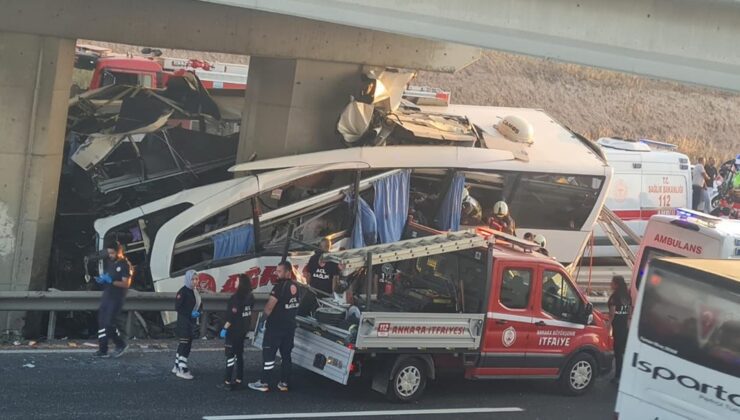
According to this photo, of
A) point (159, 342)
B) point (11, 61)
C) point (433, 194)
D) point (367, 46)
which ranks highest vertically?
point (367, 46)

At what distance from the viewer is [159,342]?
13289 mm

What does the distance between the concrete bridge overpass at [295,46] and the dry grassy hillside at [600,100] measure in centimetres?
1974

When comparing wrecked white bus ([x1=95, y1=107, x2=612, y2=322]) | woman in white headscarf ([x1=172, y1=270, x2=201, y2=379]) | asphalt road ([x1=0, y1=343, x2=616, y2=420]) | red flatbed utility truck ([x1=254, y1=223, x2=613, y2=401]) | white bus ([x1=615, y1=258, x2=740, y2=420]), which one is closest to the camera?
white bus ([x1=615, y1=258, x2=740, y2=420])

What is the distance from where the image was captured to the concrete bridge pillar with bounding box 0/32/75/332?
14711 mm

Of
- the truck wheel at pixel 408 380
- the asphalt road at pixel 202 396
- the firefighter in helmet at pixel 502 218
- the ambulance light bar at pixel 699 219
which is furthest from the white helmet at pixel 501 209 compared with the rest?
the truck wheel at pixel 408 380

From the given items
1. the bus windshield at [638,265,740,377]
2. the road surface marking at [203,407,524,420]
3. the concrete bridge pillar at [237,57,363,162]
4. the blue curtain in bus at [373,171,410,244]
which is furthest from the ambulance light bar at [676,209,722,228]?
the concrete bridge pillar at [237,57,363,162]

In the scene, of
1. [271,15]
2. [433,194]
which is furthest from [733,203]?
[271,15]

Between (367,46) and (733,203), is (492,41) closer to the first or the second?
(367,46)

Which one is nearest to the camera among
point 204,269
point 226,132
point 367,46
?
point 204,269

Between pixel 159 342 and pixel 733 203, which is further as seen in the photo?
pixel 733 203

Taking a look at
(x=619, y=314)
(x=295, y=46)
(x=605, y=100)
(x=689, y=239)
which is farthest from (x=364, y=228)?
(x=605, y=100)

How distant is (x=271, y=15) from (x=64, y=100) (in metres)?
3.54

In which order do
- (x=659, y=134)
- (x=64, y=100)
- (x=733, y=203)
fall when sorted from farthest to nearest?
(x=659, y=134) → (x=733, y=203) → (x=64, y=100)

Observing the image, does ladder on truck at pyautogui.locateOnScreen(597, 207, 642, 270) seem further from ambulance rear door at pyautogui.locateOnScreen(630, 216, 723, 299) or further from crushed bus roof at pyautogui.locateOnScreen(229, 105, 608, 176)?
ambulance rear door at pyautogui.locateOnScreen(630, 216, 723, 299)
